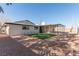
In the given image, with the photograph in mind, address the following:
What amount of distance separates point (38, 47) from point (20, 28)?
442 mm

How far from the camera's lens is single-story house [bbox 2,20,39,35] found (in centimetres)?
441

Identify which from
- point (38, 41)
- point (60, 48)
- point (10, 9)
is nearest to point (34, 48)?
point (38, 41)

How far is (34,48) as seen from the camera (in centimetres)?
442

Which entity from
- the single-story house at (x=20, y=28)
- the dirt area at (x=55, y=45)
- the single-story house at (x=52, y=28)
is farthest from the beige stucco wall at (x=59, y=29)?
the single-story house at (x=20, y=28)

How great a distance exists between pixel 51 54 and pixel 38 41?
0.31 m

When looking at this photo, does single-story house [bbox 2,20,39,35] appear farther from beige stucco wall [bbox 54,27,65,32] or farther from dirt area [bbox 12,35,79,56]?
beige stucco wall [bbox 54,27,65,32]

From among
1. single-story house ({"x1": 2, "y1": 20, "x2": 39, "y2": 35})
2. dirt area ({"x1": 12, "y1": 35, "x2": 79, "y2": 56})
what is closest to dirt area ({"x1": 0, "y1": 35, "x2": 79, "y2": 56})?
dirt area ({"x1": 12, "y1": 35, "x2": 79, "y2": 56})

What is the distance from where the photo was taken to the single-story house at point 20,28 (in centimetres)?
441

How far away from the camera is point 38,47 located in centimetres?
443

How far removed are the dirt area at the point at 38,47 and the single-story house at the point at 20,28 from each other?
103mm

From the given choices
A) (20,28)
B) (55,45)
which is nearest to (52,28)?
(55,45)

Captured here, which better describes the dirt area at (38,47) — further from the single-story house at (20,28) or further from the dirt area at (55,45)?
the single-story house at (20,28)

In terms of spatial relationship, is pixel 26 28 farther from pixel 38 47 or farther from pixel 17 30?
pixel 38 47

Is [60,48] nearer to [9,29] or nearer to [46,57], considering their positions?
[46,57]
